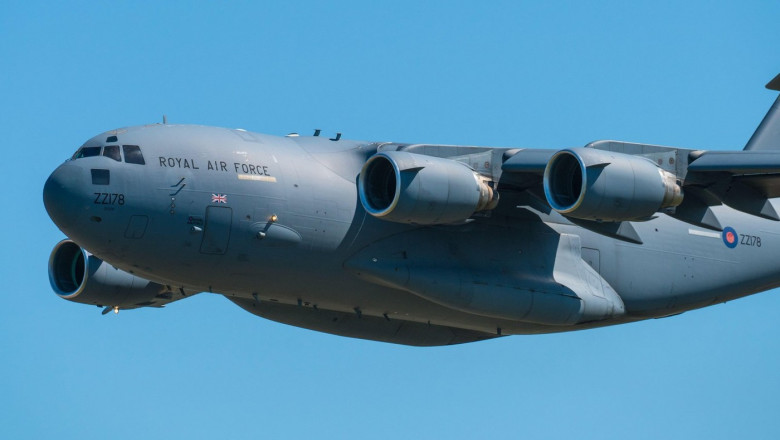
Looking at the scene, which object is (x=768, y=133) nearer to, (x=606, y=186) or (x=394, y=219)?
(x=606, y=186)

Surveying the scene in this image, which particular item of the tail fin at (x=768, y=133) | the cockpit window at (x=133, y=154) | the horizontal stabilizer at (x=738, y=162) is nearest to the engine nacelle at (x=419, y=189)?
the cockpit window at (x=133, y=154)

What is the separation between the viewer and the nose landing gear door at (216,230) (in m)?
15.2

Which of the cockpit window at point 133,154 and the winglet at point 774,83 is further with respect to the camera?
the winglet at point 774,83

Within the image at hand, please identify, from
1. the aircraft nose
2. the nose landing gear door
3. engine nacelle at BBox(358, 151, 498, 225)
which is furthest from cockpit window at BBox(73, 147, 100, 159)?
engine nacelle at BBox(358, 151, 498, 225)

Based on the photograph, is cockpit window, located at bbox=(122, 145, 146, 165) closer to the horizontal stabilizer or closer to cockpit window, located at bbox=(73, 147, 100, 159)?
cockpit window, located at bbox=(73, 147, 100, 159)

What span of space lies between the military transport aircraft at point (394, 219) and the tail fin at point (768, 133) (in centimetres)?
189

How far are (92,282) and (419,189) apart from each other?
5.62 meters

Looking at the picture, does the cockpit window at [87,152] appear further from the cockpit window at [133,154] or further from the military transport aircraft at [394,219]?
the cockpit window at [133,154]

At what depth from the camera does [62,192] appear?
589 inches

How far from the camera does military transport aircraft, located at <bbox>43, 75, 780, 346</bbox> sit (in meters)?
15.1

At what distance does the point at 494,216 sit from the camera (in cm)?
1684

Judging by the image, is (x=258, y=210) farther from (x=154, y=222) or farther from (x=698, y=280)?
(x=698, y=280)

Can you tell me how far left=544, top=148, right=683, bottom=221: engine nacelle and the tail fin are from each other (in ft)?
15.3

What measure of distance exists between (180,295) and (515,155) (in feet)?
18.3
